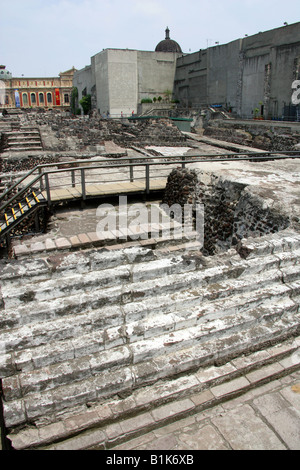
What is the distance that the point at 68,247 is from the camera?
5.12 metres

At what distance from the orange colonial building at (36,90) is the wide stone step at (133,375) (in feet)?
235

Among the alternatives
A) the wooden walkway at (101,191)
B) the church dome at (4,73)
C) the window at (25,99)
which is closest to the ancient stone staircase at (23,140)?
Answer: the wooden walkway at (101,191)

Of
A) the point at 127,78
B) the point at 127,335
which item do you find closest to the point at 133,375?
the point at 127,335

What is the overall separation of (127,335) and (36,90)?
2929 inches

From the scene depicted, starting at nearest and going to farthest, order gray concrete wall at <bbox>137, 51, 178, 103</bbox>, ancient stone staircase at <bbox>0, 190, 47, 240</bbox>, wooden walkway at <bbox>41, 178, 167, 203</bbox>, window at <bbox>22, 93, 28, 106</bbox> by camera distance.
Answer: ancient stone staircase at <bbox>0, 190, 47, 240</bbox>
wooden walkway at <bbox>41, 178, 167, 203</bbox>
gray concrete wall at <bbox>137, 51, 178, 103</bbox>
window at <bbox>22, 93, 28, 106</bbox>

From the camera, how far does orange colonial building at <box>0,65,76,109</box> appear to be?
65625 mm

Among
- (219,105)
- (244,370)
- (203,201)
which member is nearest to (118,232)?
(203,201)

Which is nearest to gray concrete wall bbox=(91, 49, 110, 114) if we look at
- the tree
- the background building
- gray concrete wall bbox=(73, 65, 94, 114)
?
gray concrete wall bbox=(73, 65, 94, 114)

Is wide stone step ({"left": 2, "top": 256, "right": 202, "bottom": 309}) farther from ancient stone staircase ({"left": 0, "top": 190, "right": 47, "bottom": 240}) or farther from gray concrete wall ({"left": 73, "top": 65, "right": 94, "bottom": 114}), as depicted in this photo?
gray concrete wall ({"left": 73, "top": 65, "right": 94, "bottom": 114})

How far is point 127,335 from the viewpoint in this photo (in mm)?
2713

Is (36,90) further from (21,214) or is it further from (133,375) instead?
(133,375)

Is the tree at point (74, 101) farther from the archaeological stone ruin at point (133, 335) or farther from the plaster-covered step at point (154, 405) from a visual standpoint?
the plaster-covered step at point (154, 405)

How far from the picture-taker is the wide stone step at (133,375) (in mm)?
2287
